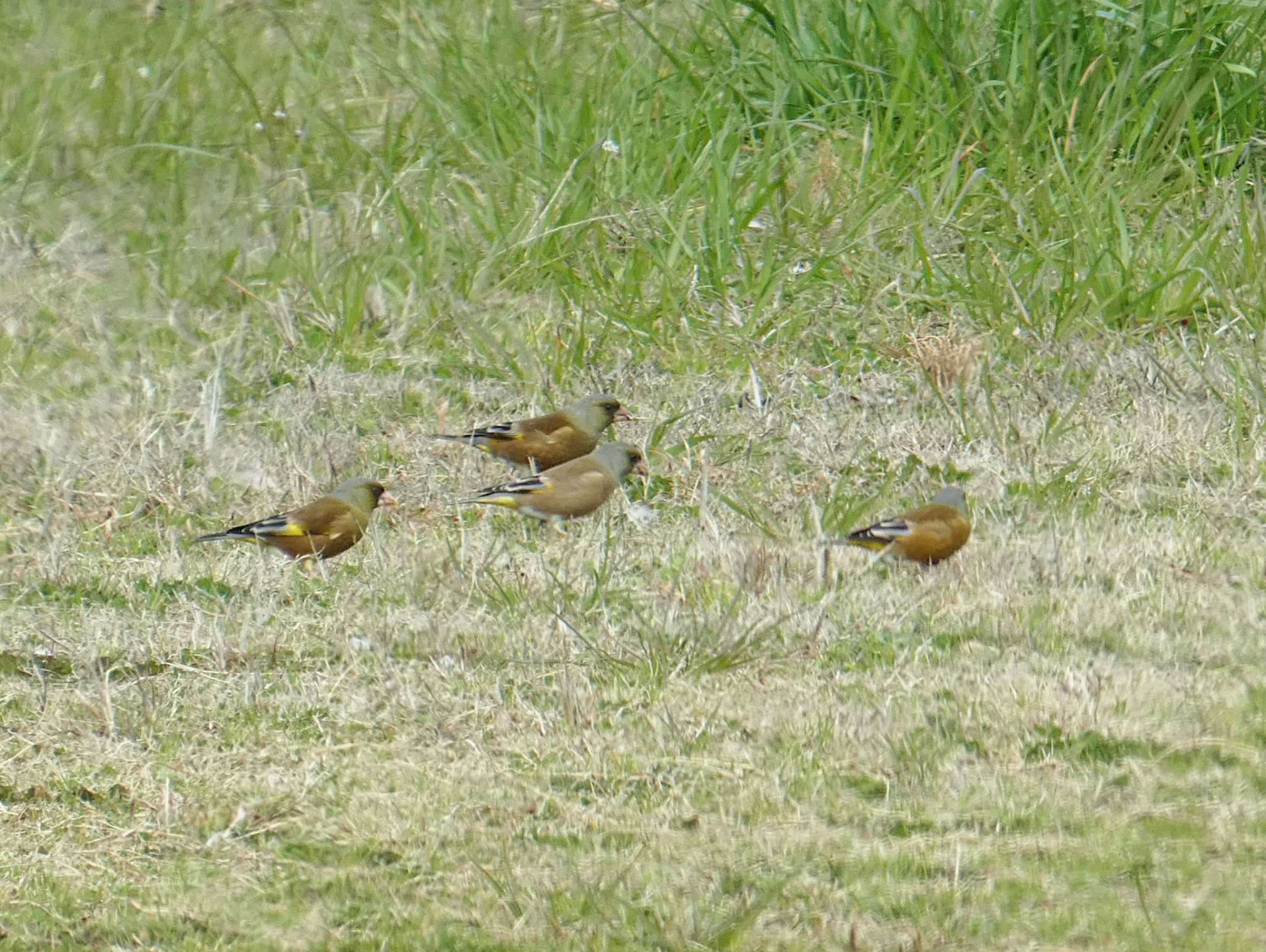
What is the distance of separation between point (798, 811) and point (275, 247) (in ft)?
16.0

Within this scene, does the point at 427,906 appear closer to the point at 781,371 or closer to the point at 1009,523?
the point at 1009,523

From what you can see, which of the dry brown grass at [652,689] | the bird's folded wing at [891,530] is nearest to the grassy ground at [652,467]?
the dry brown grass at [652,689]

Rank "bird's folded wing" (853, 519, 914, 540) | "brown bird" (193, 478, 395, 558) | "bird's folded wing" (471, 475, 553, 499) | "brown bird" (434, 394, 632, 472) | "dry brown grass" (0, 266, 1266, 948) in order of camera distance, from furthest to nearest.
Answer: "brown bird" (434, 394, 632, 472)
"bird's folded wing" (471, 475, 553, 499)
"brown bird" (193, 478, 395, 558)
"bird's folded wing" (853, 519, 914, 540)
"dry brown grass" (0, 266, 1266, 948)

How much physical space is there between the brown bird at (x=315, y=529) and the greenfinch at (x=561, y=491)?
427mm

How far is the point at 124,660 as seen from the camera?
4562mm

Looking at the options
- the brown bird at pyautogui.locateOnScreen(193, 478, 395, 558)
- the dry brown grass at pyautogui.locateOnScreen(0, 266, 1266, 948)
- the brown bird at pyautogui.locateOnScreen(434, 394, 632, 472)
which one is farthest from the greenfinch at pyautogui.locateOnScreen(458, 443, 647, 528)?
the brown bird at pyautogui.locateOnScreen(193, 478, 395, 558)

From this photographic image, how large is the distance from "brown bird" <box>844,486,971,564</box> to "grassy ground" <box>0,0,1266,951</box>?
93 millimetres

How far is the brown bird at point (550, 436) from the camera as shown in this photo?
6.19 metres

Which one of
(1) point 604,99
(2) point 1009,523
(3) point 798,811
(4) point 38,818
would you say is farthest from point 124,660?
(1) point 604,99

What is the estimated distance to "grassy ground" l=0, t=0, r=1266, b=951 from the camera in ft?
11.6

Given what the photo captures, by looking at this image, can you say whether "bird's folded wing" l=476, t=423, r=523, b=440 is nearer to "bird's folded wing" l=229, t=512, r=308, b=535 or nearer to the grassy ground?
the grassy ground

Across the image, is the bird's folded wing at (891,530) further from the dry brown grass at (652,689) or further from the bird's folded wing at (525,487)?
the bird's folded wing at (525,487)

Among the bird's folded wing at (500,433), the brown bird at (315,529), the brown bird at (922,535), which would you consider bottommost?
the bird's folded wing at (500,433)

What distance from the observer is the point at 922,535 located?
5145 mm
